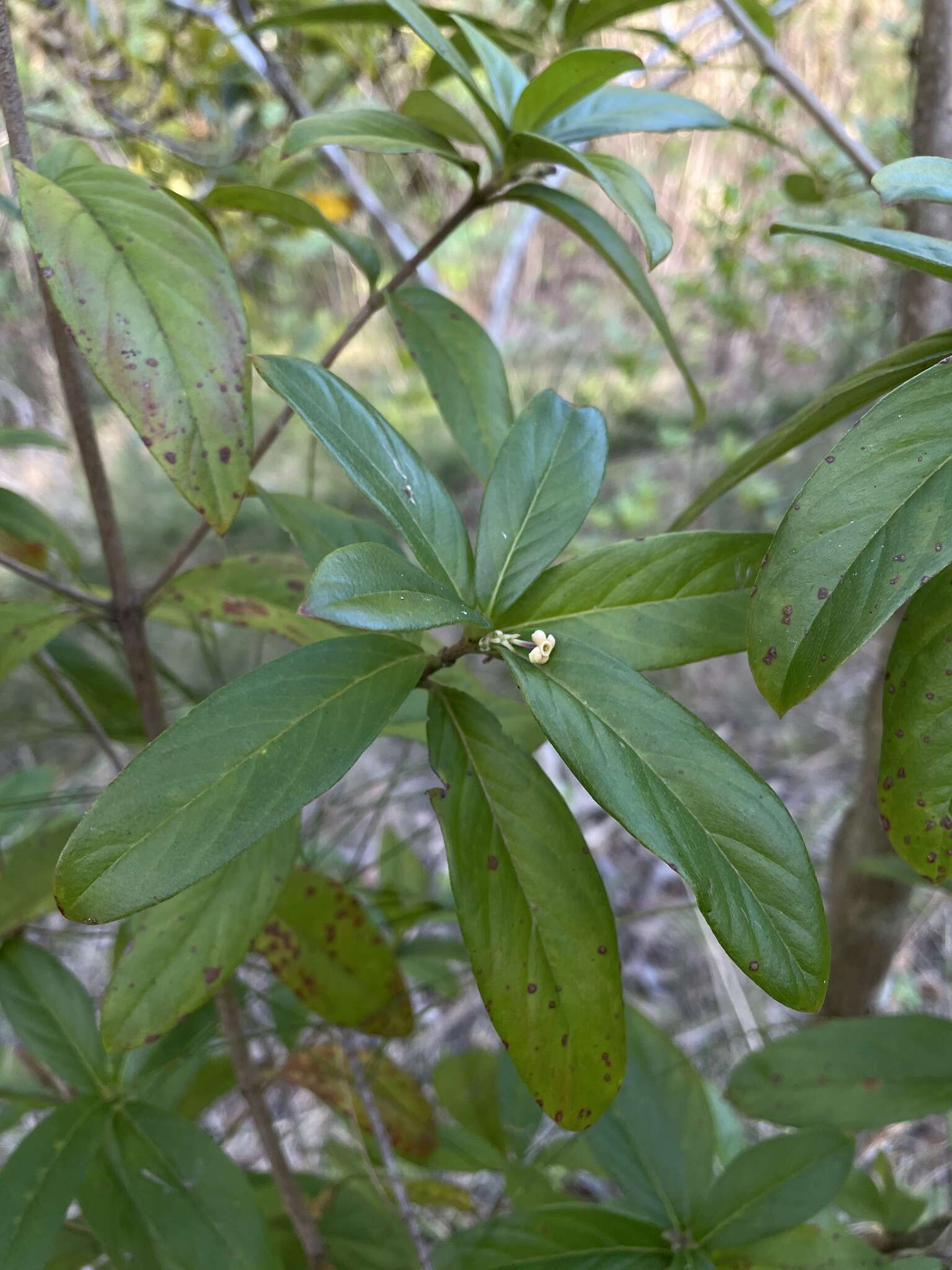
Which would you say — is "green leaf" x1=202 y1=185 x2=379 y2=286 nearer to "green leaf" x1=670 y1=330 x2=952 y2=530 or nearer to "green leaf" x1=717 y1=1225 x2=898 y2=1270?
"green leaf" x1=670 y1=330 x2=952 y2=530

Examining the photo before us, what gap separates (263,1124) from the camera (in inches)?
22.1

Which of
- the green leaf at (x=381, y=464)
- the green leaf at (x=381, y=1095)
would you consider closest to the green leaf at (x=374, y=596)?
the green leaf at (x=381, y=464)

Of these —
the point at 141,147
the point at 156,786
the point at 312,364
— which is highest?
the point at 141,147

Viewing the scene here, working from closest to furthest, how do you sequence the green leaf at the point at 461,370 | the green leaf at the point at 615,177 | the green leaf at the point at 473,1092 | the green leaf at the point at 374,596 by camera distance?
1. the green leaf at the point at 374,596
2. the green leaf at the point at 615,177
3. the green leaf at the point at 461,370
4. the green leaf at the point at 473,1092

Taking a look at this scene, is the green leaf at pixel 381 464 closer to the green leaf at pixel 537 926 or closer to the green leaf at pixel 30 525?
the green leaf at pixel 537 926

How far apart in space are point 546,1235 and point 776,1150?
13cm

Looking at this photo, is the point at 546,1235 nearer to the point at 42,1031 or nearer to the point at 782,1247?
the point at 782,1247

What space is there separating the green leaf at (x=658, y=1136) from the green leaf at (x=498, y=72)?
0.48m

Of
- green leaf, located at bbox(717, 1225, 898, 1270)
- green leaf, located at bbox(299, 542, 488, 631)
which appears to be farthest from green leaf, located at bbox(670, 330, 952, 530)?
green leaf, located at bbox(717, 1225, 898, 1270)

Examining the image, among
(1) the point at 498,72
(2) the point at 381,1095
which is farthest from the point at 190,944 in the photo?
(1) the point at 498,72

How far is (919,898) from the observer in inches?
48.6

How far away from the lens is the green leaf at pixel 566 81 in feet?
1.31

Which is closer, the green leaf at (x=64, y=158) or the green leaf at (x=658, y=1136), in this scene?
the green leaf at (x=64, y=158)

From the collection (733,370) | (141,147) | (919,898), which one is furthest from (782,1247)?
(733,370)
